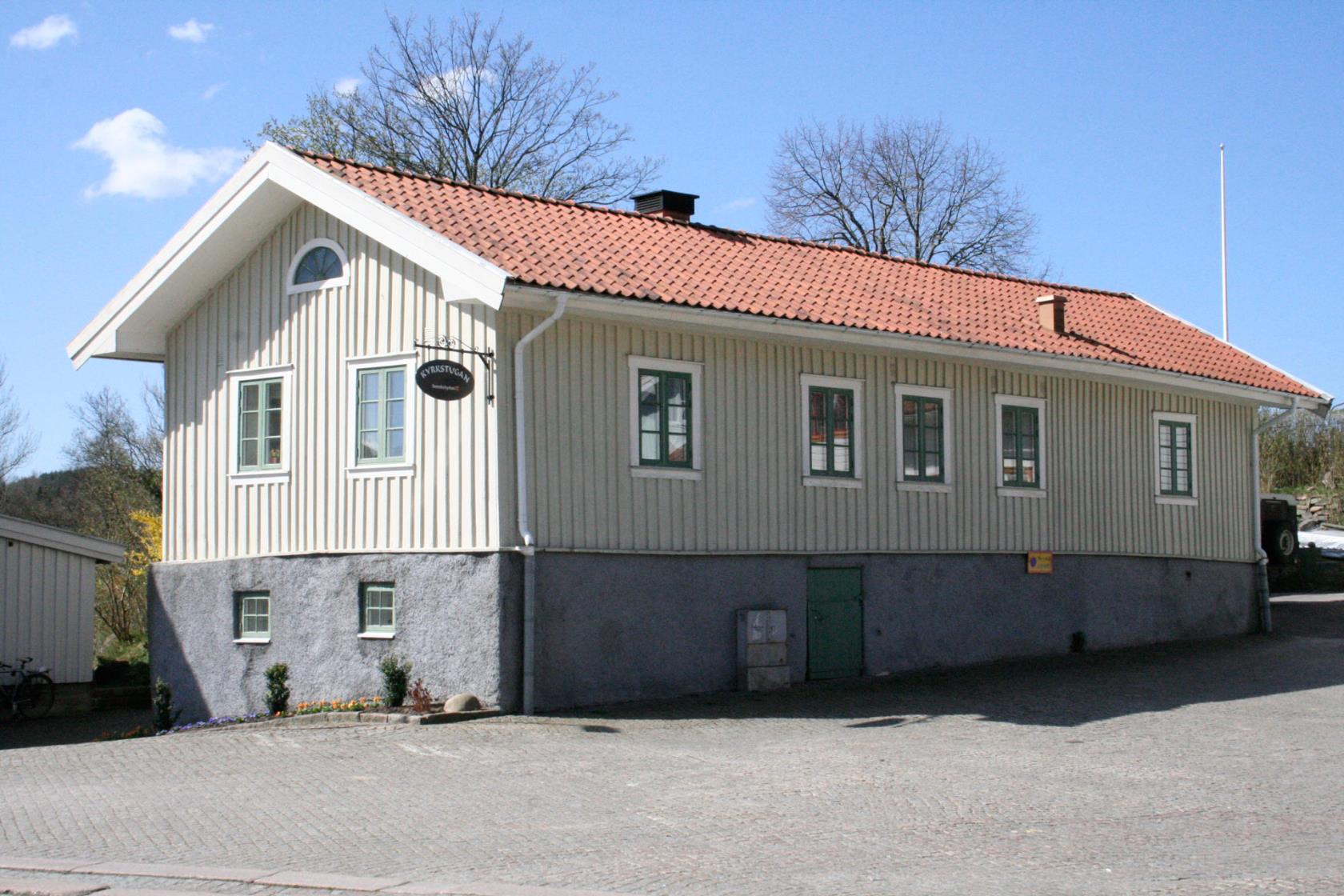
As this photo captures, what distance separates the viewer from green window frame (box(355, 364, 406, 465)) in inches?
655

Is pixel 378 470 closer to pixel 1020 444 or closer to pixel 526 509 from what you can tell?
pixel 526 509

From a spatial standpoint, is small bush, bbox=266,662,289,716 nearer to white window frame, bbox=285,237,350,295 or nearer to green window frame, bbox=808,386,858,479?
white window frame, bbox=285,237,350,295

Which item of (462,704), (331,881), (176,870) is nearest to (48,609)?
(462,704)

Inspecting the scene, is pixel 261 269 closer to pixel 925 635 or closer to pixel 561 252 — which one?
pixel 561 252

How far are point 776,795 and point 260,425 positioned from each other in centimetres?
957

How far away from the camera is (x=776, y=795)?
1117 cm

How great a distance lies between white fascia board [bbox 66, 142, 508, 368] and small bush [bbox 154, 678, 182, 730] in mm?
4325

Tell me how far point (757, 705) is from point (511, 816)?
6232 millimetres

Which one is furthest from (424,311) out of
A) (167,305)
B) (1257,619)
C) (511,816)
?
(1257,619)

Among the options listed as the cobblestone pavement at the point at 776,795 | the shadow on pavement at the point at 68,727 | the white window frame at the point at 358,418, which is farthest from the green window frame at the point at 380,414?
the shadow on pavement at the point at 68,727

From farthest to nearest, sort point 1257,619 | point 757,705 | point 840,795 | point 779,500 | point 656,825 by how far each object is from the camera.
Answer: point 1257,619 → point 779,500 → point 757,705 → point 840,795 → point 656,825

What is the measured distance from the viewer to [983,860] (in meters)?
8.77

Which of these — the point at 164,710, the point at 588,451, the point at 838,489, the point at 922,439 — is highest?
the point at 922,439

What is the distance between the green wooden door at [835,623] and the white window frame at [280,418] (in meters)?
6.41
